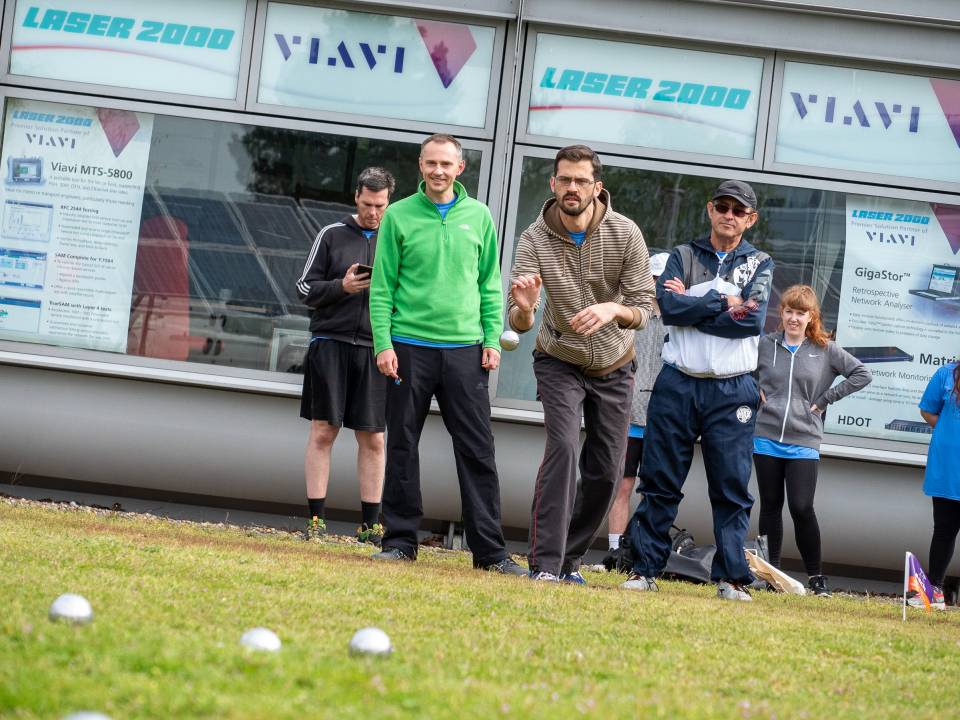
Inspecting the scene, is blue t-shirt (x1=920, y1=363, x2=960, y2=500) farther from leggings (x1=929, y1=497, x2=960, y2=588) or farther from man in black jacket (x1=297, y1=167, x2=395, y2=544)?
man in black jacket (x1=297, y1=167, x2=395, y2=544)

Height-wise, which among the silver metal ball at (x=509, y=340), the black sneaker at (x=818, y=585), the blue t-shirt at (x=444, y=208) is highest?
the blue t-shirt at (x=444, y=208)

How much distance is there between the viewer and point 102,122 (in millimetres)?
9258

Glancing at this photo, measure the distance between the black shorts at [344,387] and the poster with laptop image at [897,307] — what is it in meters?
3.46

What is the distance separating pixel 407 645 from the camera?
12.7ft

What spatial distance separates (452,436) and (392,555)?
66 centimetres

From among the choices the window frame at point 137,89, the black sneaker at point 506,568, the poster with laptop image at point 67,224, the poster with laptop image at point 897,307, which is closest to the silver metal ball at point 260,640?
the black sneaker at point 506,568

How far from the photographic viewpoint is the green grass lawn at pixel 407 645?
307 cm

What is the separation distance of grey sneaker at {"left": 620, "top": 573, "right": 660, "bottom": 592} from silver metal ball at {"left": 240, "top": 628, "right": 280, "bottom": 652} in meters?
2.95

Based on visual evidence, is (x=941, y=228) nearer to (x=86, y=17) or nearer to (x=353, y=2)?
(x=353, y=2)

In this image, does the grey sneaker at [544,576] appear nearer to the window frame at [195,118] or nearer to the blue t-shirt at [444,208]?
the blue t-shirt at [444,208]

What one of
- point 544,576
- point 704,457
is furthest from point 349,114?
point 544,576

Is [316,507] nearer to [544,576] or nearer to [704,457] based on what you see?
[544,576]

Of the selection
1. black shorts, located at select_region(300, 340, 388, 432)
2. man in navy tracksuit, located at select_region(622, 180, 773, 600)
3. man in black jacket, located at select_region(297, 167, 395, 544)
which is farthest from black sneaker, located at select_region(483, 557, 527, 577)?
black shorts, located at select_region(300, 340, 388, 432)

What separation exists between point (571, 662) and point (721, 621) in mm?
1403
